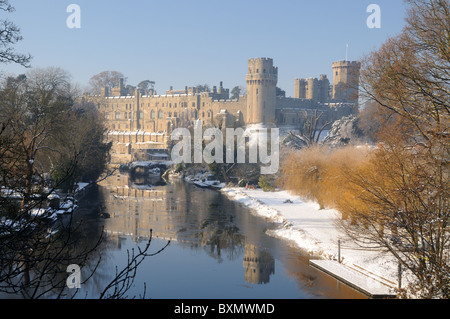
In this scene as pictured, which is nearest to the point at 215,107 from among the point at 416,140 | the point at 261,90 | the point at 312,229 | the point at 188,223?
the point at 261,90

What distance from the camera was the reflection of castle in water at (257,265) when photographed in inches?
517

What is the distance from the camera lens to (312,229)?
1895 cm

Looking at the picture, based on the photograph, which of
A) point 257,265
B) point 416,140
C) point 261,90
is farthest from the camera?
point 261,90

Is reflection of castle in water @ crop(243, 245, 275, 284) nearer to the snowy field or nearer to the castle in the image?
the snowy field

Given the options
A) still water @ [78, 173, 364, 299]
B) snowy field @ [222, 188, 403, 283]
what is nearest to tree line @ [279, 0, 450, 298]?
snowy field @ [222, 188, 403, 283]

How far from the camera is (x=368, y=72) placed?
10.8m

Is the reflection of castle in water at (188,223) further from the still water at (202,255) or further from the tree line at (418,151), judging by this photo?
the tree line at (418,151)

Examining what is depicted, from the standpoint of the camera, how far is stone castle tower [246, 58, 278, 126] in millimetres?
65062

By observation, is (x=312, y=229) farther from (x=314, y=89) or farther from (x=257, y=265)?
(x=314, y=89)

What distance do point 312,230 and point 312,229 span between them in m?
0.19

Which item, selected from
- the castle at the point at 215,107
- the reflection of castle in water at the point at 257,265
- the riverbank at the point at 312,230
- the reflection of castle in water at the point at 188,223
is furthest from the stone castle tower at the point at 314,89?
the reflection of castle in water at the point at 257,265
